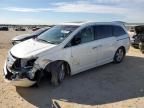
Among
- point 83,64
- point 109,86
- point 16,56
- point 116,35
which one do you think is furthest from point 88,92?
point 116,35

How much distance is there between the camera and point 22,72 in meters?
6.87

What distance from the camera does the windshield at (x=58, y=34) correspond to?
26.6 feet

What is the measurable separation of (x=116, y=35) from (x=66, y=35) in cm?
294

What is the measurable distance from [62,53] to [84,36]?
1294mm

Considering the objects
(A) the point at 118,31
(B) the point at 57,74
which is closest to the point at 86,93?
(B) the point at 57,74

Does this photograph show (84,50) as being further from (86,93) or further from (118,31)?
(118,31)

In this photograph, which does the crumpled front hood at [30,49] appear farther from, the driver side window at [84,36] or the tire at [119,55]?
the tire at [119,55]

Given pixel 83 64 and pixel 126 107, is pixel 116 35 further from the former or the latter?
pixel 126 107

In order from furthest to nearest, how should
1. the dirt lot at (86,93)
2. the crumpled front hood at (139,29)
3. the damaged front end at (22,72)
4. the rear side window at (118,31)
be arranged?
the crumpled front hood at (139,29) < the rear side window at (118,31) < the damaged front end at (22,72) < the dirt lot at (86,93)

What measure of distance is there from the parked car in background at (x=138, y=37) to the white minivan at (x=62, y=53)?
6333 mm

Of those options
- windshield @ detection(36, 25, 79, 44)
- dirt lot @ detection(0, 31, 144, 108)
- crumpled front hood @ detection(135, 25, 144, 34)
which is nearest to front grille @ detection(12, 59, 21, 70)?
dirt lot @ detection(0, 31, 144, 108)

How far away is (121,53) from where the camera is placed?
1087 centimetres

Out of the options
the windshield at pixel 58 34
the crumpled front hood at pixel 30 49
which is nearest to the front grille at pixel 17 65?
the crumpled front hood at pixel 30 49

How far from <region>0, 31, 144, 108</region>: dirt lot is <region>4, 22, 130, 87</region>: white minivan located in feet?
0.97
